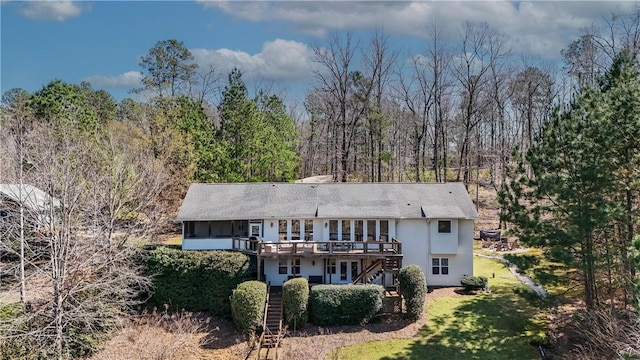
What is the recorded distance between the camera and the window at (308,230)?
2708 cm

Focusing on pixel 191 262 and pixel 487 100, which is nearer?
pixel 191 262

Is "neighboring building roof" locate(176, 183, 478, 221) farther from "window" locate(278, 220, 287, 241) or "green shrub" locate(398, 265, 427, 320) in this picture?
"green shrub" locate(398, 265, 427, 320)

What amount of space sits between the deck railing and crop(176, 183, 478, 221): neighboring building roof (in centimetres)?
173

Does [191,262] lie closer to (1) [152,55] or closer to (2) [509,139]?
(1) [152,55]

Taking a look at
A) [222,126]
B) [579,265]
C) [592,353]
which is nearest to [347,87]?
[222,126]

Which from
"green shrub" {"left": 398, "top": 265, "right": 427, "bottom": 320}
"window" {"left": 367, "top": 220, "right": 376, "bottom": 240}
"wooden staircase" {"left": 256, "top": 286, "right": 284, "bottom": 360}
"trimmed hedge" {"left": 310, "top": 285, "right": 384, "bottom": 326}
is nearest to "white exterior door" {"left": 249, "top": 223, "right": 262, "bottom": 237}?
"wooden staircase" {"left": 256, "top": 286, "right": 284, "bottom": 360}

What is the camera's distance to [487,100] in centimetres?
4794

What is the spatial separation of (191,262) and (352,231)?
379 inches

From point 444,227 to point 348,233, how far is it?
5.86m

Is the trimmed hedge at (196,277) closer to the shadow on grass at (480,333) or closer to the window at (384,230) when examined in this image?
the window at (384,230)

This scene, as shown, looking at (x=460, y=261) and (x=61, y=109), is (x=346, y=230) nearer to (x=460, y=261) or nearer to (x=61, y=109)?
(x=460, y=261)

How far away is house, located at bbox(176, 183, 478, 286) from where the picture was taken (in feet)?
85.6

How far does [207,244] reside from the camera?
26.8 metres

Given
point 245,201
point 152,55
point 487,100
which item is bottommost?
point 245,201
